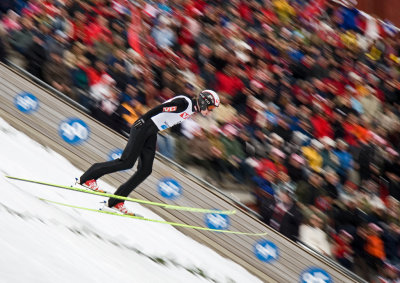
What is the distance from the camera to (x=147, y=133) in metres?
8.09

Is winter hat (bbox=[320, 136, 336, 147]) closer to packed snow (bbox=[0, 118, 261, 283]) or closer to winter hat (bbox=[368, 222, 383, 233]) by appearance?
winter hat (bbox=[368, 222, 383, 233])

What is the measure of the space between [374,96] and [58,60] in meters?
4.43

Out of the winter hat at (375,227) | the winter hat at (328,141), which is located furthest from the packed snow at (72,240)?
the winter hat at (328,141)

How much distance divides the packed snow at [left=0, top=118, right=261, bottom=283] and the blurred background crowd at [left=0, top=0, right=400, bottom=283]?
0.93 m

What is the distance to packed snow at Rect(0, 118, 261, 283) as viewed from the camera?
623cm

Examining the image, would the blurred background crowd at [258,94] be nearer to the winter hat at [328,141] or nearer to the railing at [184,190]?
the winter hat at [328,141]

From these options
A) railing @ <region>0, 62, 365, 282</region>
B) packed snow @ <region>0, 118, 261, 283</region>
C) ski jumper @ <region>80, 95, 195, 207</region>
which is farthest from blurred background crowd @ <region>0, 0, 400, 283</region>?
ski jumper @ <region>80, 95, 195, 207</region>

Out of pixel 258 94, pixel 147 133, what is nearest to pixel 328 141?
pixel 258 94

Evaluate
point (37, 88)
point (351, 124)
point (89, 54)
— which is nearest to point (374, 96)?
point (351, 124)

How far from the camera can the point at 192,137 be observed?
30.6 ft

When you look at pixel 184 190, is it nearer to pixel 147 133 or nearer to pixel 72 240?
pixel 147 133

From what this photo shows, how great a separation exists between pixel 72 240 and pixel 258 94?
12.1 ft

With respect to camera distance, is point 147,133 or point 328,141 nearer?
point 147,133

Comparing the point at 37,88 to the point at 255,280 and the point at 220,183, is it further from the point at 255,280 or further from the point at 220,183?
the point at 255,280
